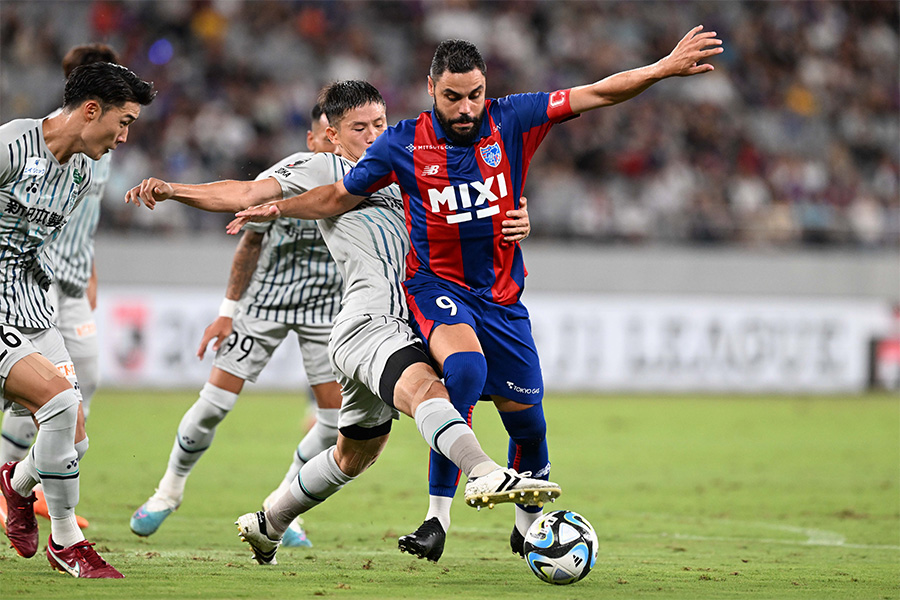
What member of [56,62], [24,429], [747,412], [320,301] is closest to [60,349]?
[24,429]

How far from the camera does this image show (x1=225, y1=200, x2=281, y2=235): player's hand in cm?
505

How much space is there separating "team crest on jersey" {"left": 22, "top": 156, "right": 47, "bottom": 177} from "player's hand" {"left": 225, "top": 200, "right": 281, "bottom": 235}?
2.85ft

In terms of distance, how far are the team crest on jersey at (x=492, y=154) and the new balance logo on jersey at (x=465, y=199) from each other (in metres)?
0.08

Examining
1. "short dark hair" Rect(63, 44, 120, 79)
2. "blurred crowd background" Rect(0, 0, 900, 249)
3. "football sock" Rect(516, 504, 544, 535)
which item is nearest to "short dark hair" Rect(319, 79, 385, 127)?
"short dark hair" Rect(63, 44, 120, 79)

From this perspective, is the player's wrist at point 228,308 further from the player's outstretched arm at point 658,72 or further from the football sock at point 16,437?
the player's outstretched arm at point 658,72

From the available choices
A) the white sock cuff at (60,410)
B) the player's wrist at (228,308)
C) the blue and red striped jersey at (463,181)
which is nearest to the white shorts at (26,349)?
the white sock cuff at (60,410)

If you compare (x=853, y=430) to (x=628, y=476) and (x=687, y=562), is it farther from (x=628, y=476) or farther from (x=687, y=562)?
(x=687, y=562)

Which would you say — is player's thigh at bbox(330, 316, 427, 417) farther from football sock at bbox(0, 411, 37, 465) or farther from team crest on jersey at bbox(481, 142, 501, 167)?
football sock at bbox(0, 411, 37, 465)

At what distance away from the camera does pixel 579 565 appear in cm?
471

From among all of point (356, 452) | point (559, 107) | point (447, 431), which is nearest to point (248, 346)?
point (356, 452)

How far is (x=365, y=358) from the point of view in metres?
4.94

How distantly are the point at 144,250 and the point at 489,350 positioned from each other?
1300cm

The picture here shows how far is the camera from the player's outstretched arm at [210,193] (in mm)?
4930

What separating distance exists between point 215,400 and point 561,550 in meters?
2.69
